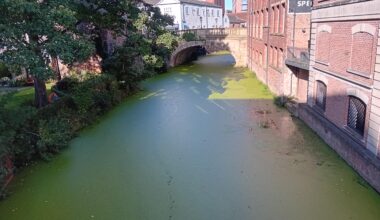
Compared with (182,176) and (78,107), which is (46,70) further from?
(182,176)

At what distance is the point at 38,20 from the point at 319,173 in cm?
1050

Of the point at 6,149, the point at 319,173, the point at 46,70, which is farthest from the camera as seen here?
the point at 46,70

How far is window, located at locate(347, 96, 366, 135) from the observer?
10.5m

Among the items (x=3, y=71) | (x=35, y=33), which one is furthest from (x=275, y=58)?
(x=3, y=71)

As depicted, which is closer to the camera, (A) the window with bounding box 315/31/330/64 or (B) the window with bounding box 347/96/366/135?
(B) the window with bounding box 347/96/366/135

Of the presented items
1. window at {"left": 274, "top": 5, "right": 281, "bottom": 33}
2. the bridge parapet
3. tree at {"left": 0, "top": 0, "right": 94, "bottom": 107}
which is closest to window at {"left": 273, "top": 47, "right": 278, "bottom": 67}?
window at {"left": 274, "top": 5, "right": 281, "bottom": 33}

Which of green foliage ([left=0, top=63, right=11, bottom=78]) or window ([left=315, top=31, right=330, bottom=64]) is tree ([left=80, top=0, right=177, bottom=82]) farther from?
window ([left=315, top=31, right=330, bottom=64])

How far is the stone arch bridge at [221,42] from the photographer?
1465 inches

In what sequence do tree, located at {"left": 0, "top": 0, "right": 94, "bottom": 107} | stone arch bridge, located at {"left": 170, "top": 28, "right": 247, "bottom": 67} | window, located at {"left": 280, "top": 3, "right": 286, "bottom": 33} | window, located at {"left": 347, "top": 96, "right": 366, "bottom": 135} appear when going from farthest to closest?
stone arch bridge, located at {"left": 170, "top": 28, "right": 247, "bottom": 67} → window, located at {"left": 280, "top": 3, "right": 286, "bottom": 33} → tree, located at {"left": 0, "top": 0, "right": 94, "bottom": 107} → window, located at {"left": 347, "top": 96, "right": 366, "bottom": 135}

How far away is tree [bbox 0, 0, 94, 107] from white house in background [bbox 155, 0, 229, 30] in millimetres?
35664

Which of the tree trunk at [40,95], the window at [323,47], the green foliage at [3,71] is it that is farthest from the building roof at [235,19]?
the tree trunk at [40,95]

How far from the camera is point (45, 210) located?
9.17 m

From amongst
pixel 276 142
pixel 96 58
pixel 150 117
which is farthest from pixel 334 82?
pixel 96 58

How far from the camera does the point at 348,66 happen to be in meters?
11.0
